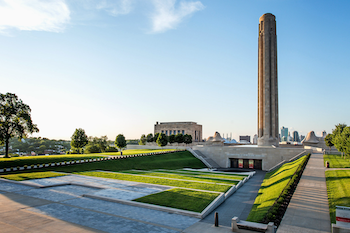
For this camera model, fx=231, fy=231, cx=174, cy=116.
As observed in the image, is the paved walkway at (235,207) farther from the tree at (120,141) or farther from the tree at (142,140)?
the tree at (142,140)

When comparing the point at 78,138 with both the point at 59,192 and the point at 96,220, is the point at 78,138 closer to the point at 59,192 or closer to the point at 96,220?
the point at 59,192

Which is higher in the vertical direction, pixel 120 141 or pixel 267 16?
pixel 267 16

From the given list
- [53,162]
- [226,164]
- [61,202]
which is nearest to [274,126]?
[226,164]

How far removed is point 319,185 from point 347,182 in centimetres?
207

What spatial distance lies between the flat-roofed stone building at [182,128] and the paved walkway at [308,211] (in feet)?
244

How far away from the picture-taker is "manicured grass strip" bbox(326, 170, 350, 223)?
47.5ft

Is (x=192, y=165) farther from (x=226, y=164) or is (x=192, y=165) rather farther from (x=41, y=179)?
(x=41, y=179)

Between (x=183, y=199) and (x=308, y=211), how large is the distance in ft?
28.7

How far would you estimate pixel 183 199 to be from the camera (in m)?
18.5

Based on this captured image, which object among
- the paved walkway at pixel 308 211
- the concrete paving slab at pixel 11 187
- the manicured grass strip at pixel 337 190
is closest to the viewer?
the paved walkway at pixel 308 211

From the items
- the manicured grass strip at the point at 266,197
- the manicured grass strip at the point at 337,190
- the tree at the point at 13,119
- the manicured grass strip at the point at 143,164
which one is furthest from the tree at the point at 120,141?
the manicured grass strip at the point at 337,190

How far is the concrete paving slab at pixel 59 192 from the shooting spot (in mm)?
18438

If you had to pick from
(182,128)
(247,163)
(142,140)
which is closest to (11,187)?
(247,163)

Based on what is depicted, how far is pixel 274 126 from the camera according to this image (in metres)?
60.5
